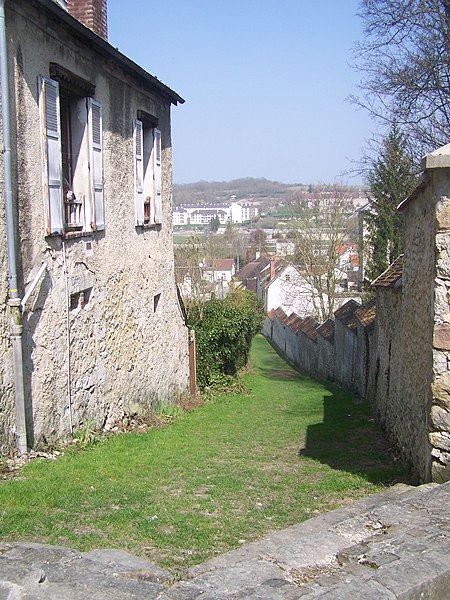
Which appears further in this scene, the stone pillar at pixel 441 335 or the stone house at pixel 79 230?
the stone house at pixel 79 230

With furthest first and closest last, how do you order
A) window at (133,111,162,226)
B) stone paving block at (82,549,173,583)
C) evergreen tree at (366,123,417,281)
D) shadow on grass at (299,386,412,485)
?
evergreen tree at (366,123,417,281) < window at (133,111,162,226) < shadow on grass at (299,386,412,485) < stone paving block at (82,549,173,583)

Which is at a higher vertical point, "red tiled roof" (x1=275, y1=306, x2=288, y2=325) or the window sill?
the window sill

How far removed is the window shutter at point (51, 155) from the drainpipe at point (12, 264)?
78 cm

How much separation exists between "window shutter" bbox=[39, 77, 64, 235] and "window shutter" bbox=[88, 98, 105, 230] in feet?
3.69

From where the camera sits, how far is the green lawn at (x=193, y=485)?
4.98m

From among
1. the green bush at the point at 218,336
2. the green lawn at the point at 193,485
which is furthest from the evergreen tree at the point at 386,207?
the green lawn at the point at 193,485

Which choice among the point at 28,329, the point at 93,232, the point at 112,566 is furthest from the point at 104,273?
the point at 112,566

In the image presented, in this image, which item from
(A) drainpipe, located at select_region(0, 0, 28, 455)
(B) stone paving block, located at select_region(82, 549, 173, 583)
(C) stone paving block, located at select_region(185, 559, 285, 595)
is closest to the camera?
(C) stone paving block, located at select_region(185, 559, 285, 595)

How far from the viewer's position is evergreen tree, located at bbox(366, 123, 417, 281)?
2669cm

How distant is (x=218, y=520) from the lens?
5.57 m

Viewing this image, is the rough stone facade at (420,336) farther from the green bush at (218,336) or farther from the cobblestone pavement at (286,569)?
the green bush at (218,336)

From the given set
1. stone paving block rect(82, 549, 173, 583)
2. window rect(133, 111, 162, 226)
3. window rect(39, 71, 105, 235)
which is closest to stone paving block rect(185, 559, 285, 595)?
stone paving block rect(82, 549, 173, 583)

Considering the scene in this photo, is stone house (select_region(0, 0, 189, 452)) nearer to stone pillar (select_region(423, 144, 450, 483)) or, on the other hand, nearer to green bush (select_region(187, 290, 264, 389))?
green bush (select_region(187, 290, 264, 389))

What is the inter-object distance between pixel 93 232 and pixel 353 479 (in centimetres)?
493
